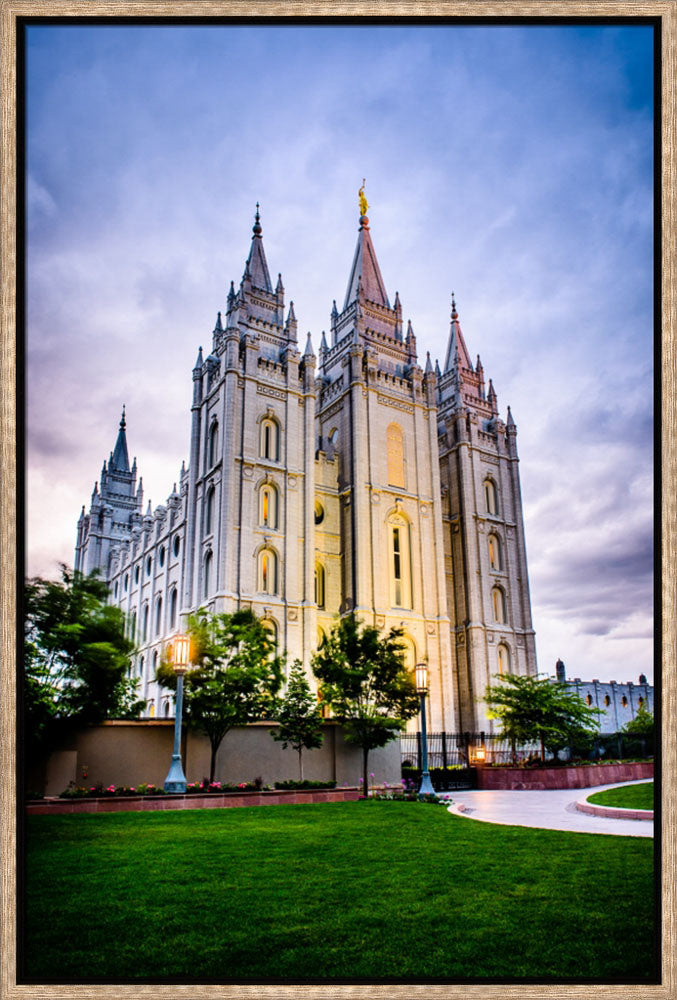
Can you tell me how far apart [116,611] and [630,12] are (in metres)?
20.9

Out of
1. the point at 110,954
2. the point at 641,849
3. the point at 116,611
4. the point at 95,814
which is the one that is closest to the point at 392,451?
the point at 116,611

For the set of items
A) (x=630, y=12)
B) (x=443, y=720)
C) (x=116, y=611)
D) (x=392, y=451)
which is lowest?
(x=443, y=720)

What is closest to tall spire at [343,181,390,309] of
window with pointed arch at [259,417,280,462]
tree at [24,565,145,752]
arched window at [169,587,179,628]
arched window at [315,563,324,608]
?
window with pointed arch at [259,417,280,462]

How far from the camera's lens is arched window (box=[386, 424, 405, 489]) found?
Answer: 4578cm

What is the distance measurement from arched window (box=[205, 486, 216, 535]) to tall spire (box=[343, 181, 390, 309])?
59.2ft

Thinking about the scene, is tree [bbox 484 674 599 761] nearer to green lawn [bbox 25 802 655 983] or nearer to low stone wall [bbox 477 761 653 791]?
low stone wall [bbox 477 761 653 791]

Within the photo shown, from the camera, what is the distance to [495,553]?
167ft

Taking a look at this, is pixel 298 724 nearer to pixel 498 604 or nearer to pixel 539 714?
pixel 539 714

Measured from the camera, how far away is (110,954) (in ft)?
16.0

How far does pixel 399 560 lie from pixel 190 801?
100ft

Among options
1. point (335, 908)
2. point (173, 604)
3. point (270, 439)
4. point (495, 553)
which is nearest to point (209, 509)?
point (270, 439)

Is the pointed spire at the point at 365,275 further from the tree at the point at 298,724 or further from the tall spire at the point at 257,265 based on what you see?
the tree at the point at 298,724

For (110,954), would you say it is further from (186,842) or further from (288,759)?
(288,759)

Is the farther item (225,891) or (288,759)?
(288,759)
